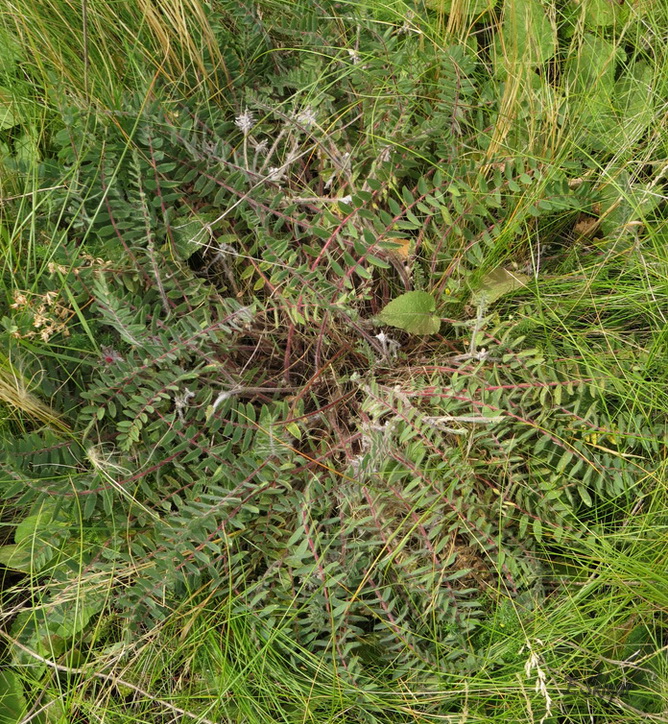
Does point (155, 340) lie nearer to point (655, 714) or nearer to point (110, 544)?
point (110, 544)

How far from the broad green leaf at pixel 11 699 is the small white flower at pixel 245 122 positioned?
1607 millimetres

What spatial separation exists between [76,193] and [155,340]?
48 cm

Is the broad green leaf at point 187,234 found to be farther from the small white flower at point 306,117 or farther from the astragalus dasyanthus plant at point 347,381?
the small white flower at point 306,117

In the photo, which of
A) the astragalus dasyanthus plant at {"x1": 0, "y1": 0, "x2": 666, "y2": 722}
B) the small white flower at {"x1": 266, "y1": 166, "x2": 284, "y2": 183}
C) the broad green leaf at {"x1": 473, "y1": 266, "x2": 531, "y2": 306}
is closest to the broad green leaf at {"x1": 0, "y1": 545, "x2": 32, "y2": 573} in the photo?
the astragalus dasyanthus plant at {"x1": 0, "y1": 0, "x2": 666, "y2": 722}

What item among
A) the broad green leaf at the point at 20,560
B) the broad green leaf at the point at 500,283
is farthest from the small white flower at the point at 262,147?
the broad green leaf at the point at 20,560

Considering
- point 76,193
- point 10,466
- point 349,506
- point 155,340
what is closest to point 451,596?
point 349,506

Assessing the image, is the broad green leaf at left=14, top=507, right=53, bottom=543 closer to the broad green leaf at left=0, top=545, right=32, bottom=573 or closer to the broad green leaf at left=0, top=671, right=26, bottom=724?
the broad green leaf at left=0, top=545, right=32, bottom=573

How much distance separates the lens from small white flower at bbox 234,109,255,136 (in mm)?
1976

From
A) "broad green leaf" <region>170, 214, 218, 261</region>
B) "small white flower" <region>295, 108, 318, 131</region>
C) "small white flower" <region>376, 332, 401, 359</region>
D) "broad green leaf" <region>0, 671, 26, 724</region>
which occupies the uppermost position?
"small white flower" <region>295, 108, 318, 131</region>

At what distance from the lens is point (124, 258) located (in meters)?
1.91

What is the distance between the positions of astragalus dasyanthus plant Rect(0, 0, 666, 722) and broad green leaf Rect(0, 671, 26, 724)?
28 millimetres

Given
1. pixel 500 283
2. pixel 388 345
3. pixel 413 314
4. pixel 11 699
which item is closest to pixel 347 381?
pixel 388 345

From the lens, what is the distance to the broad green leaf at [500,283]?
196 cm

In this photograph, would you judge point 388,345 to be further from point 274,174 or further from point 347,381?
point 274,174
